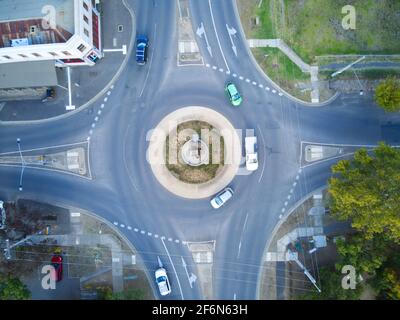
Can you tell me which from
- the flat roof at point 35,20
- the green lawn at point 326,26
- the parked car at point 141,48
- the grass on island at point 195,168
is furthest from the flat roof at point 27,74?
the green lawn at point 326,26

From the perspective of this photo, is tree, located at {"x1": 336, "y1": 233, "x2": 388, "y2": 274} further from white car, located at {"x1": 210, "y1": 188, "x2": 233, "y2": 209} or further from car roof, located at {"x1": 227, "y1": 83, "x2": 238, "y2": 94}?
car roof, located at {"x1": 227, "y1": 83, "x2": 238, "y2": 94}

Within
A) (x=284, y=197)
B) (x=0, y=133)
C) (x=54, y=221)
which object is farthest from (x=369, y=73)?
(x=0, y=133)

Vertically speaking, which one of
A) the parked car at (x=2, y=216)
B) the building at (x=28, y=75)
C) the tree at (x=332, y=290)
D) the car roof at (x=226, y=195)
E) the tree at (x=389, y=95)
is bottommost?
the tree at (x=332, y=290)

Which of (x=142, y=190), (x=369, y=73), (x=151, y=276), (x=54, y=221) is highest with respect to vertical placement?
(x=369, y=73)

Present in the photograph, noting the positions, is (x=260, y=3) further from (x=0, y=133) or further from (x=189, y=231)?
(x=0, y=133)

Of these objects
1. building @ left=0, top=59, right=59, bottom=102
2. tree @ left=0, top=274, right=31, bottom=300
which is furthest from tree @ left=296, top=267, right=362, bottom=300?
building @ left=0, top=59, right=59, bottom=102

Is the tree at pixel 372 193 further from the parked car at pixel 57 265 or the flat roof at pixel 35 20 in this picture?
the flat roof at pixel 35 20
